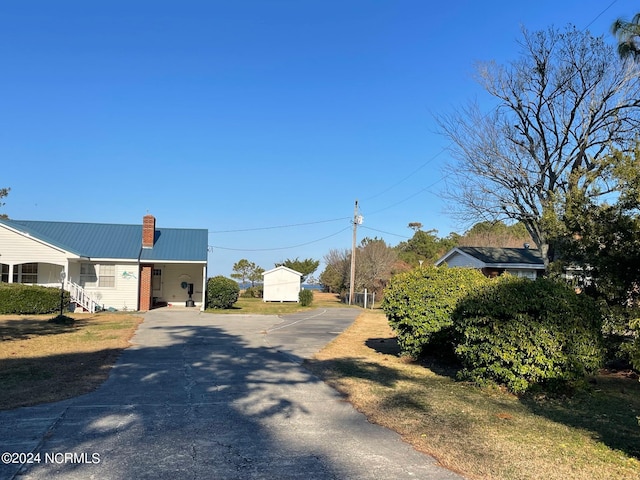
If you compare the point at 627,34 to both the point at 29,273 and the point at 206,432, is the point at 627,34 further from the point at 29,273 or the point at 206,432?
the point at 29,273

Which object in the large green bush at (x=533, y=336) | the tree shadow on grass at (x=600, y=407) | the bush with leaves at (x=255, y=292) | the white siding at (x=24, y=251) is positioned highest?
the white siding at (x=24, y=251)

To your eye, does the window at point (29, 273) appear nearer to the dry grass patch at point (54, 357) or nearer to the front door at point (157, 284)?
the front door at point (157, 284)

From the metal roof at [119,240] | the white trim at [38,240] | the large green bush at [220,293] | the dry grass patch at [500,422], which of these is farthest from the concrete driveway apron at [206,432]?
the metal roof at [119,240]

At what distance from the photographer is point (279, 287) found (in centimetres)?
3834

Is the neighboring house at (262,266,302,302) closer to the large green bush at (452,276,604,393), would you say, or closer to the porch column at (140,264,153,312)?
the porch column at (140,264,153,312)

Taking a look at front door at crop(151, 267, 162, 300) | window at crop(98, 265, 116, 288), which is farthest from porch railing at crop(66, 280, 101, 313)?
front door at crop(151, 267, 162, 300)

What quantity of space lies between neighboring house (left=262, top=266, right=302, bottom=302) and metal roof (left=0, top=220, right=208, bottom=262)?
31.5 ft

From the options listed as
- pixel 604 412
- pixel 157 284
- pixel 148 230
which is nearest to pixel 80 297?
pixel 148 230

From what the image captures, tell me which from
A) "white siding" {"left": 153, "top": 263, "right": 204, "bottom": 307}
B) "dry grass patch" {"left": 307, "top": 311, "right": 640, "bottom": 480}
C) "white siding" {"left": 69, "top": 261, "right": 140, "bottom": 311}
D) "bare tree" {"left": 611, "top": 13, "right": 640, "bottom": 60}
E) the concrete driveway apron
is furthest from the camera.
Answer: "white siding" {"left": 153, "top": 263, "right": 204, "bottom": 307}

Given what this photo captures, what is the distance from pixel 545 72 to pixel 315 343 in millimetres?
13207

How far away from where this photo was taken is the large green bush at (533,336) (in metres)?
7.27

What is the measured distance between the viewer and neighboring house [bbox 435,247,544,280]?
84.2 feet

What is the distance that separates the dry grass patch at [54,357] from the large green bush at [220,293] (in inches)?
352

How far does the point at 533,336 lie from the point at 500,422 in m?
1.91
